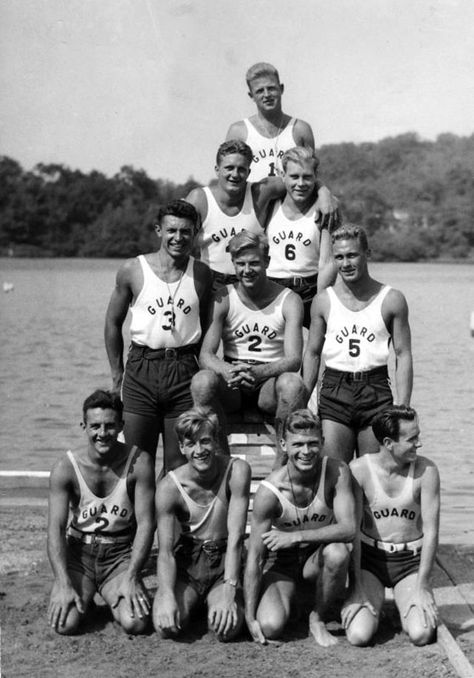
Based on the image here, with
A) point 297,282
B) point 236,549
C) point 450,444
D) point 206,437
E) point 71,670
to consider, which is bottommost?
point 450,444

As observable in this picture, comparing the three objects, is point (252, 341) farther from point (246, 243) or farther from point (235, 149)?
point (235, 149)

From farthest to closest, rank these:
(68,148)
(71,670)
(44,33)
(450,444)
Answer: (68,148) < (44,33) < (450,444) < (71,670)

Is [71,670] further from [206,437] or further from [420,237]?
[420,237]

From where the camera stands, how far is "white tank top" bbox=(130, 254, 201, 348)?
6.59 meters

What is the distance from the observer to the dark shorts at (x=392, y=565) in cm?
598

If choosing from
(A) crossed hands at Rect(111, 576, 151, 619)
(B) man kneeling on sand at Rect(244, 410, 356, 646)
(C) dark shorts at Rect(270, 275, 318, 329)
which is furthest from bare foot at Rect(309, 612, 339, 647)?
(C) dark shorts at Rect(270, 275, 318, 329)

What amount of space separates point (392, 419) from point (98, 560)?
1.81m

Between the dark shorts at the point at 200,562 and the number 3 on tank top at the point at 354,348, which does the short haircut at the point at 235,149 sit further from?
the dark shorts at the point at 200,562

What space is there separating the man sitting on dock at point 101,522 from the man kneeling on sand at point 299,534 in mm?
619

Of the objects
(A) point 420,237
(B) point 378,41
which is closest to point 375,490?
(B) point 378,41

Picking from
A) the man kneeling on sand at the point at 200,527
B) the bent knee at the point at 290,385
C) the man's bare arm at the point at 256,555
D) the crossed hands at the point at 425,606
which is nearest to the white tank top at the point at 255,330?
the bent knee at the point at 290,385

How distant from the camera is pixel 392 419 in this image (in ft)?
19.1

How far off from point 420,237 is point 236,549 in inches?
1969

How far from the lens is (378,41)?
39562 mm
